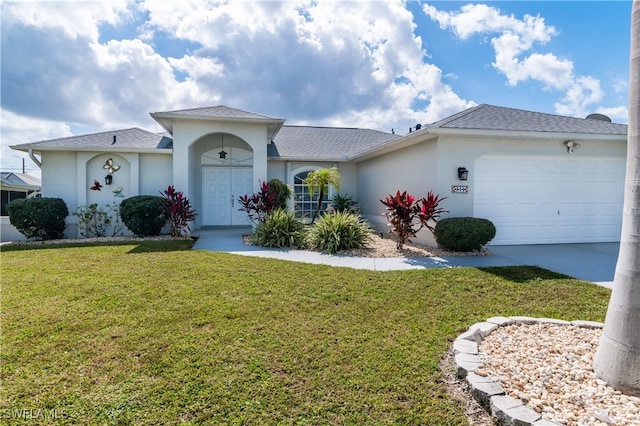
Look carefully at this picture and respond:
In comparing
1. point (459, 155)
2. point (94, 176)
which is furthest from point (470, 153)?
point (94, 176)

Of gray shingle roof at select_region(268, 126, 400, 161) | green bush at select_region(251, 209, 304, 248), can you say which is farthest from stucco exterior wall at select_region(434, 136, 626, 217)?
gray shingle roof at select_region(268, 126, 400, 161)

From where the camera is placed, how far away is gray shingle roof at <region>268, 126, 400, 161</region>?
49.2 ft

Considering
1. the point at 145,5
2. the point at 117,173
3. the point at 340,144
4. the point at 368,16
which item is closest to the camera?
the point at 145,5

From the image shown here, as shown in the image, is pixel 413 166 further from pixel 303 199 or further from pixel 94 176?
pixel 94 176

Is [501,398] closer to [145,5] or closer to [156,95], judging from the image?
[145,5]

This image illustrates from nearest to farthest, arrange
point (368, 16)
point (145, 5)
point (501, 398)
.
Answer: point (501, 398)
point (145, 5)
point (368, 16)

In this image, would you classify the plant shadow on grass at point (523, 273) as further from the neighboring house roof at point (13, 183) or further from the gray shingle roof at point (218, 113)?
the neighboring house roof at point (13, 183)

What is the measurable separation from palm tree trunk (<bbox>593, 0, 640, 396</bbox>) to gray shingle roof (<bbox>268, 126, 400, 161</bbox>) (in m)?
10.9

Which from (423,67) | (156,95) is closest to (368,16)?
(423,67)

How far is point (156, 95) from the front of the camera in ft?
44.0

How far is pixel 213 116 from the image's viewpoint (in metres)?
11.2

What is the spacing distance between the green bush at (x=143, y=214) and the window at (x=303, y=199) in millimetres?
5783

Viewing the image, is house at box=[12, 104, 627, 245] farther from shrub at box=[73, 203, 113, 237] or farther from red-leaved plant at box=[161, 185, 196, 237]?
red-leaved plant at box=[161, 185, 196, 237]

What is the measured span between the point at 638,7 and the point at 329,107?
1538cm
